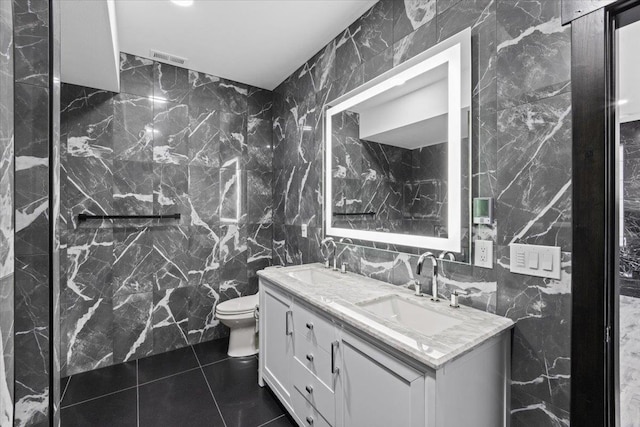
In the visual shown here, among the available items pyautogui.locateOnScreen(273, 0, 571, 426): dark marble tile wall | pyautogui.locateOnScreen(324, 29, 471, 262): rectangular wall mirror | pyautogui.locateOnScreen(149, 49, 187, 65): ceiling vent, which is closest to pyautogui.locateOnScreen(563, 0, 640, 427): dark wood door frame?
pyautogui.locateOnScreen(273, 0, 571, 426): dark marble tile wall

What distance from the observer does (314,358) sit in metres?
1.57

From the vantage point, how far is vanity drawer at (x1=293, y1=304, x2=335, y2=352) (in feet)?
4.81

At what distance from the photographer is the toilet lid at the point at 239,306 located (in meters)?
2.59

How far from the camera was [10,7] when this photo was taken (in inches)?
23.8

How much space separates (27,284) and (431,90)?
1.84 metres

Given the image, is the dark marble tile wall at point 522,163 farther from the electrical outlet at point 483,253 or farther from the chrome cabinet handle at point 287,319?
the chrome cabinet handle at point 287,319

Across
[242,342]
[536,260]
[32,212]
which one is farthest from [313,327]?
[242,342]

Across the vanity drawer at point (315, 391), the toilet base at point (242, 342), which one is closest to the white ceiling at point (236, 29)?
the vanity drawer at point (315, 391)

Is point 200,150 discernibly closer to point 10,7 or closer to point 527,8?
point 10,7

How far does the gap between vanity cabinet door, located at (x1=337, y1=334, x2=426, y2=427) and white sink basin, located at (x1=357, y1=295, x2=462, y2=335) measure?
0.75ft

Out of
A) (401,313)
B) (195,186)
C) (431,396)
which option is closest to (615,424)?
(431,396)

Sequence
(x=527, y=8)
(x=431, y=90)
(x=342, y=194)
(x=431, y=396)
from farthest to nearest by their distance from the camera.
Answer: (x=342, y=194) < (x=431, y=90) < (x=527, y=8) < (x=431, y=396)

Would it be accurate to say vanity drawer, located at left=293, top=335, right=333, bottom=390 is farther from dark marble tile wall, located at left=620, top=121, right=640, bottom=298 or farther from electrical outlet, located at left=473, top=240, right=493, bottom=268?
dark marble tile wall, located at left=620, top=121, right=640, bottom=298

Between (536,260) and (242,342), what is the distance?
2.45m
